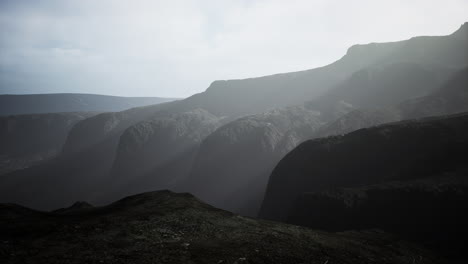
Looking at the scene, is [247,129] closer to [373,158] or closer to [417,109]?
[417,109]

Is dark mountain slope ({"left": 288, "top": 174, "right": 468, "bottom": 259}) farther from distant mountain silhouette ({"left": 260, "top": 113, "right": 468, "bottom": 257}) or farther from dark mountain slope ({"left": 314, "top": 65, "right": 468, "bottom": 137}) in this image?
dark mountain slope ({"left": 314, "top": 65, "right": 468, "bottom": 137})

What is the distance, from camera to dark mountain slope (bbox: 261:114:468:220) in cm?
2645

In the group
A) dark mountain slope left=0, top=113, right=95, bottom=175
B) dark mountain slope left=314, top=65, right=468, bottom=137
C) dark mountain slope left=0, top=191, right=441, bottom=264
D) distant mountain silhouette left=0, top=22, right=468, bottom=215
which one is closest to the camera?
dark mountain slope left=0, top=191, right=441, bottom=264

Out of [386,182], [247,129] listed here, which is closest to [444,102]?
[386,182]

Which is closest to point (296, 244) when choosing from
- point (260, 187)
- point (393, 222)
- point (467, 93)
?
point (393, 222)

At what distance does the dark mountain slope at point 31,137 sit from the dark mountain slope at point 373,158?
4931 inches

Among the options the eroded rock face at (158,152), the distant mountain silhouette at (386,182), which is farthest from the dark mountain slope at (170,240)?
the eroded rock face at (158,152)

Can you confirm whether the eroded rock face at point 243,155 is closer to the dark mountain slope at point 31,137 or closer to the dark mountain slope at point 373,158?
the dark mountain slope at point 373,158

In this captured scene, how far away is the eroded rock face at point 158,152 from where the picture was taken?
74.2 metres

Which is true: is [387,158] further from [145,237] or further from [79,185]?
[79,185]

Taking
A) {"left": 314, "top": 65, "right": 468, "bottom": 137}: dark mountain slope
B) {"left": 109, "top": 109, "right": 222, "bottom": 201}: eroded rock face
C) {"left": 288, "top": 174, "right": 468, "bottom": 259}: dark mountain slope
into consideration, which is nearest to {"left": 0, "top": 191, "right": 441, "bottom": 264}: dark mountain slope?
{"left": 288, "top": 174, "right": 468, "bottom": 259}: dark mountain slope

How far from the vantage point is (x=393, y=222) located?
68.3ft

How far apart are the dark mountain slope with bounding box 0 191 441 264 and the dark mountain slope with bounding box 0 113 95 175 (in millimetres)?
132590

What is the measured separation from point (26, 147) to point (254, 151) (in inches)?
5200
